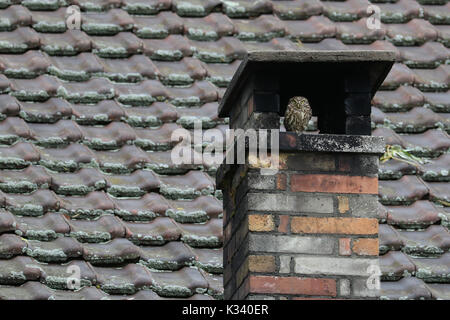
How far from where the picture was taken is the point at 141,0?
306 inches

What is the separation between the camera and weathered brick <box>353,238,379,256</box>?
536cm

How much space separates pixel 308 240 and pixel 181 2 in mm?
2929

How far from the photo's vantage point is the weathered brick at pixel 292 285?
5258mm

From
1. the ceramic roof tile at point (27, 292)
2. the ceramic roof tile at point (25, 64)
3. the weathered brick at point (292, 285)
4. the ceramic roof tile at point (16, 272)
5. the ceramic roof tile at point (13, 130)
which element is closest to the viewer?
the weathered brick at point (292, 285)

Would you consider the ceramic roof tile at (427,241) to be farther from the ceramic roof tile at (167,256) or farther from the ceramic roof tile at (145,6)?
the ceramic roof tile at (145,6)

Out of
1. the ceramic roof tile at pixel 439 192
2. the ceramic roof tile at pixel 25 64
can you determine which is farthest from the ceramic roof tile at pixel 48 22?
the ceramic roof tile at pixel 439 192

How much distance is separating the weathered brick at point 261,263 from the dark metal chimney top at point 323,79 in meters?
0.73

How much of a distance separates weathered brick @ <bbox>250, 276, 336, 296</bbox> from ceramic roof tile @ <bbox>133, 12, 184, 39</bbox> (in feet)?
8.99

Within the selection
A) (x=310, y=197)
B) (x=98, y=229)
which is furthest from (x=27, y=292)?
(x=310, y=197)

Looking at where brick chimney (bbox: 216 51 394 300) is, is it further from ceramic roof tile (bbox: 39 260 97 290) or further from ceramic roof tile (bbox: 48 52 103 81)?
ceramic roof tile (bbox: 48 52 103 81)

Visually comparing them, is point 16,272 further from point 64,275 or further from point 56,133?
point 56,133

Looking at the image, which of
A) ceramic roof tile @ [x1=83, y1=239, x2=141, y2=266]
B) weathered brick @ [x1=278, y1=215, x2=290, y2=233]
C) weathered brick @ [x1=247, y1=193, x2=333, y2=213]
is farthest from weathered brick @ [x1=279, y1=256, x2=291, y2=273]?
ceramic roof tile @ [x1=83, y1=239, x2=141, y2=266]
